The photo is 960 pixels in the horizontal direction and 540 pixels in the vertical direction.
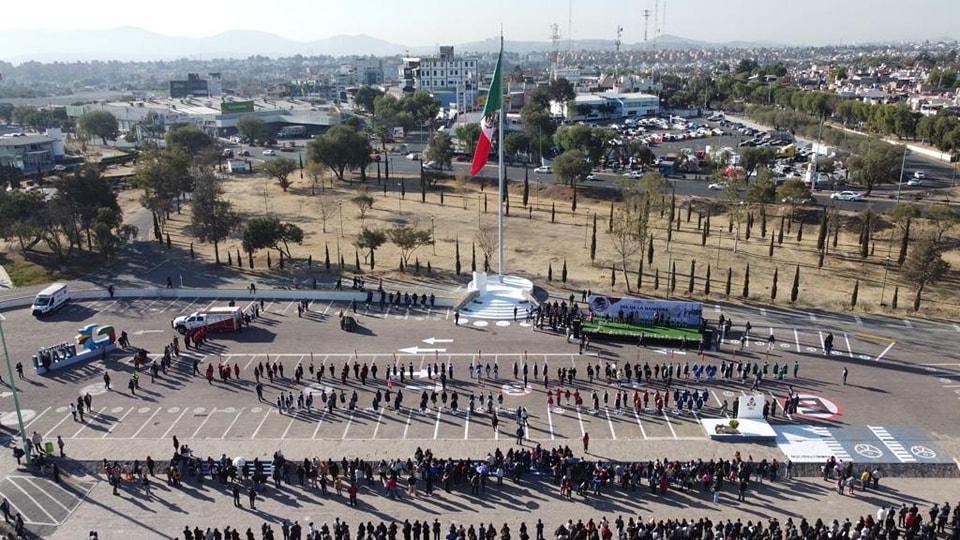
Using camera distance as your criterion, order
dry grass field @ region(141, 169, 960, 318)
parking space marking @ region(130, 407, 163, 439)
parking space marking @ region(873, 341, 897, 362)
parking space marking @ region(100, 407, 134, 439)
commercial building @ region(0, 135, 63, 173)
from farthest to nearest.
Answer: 1. commercial building @ region(0, 135, 63, 173)
2. dry grass field @ region(141, 169, 960, 318)
3. parking space marking @ region(873, 341, 897, 362)
4. parking space marking @ region(100, 407, 134, 439)
5. parking space marking @ region(130, 407, 163, 439)

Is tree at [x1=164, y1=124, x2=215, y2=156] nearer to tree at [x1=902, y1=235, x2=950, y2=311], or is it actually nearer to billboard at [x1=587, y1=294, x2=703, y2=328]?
billboard at [x1=587, y1=294, x2=703, y2=328]

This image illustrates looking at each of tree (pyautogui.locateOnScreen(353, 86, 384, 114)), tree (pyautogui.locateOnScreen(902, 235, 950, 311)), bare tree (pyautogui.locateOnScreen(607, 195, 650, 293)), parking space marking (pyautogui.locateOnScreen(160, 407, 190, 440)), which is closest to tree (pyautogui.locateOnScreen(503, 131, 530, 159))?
bare tree (pyautogui.locateOnScreen(607, 195, 650, 293))

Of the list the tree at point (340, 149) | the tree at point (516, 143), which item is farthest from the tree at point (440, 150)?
the tree at point (516, 143)

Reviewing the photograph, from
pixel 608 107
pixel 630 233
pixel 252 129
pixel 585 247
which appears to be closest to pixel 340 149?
pixel 585 247

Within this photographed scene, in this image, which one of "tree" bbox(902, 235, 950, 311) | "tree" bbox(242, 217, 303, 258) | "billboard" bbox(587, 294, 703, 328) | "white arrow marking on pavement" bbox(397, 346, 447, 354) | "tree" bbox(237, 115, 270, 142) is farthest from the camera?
"tree" bbox(237, 115, 270, 142)

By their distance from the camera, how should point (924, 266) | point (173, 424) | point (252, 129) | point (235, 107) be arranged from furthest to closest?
point (235, 107)
point (252, 129)
point (924, 266)
point (173, 424)

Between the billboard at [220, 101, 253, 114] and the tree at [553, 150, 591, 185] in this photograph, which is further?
the billboard at [220, 101, 253, 114]

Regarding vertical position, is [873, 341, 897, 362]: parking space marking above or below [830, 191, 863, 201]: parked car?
below

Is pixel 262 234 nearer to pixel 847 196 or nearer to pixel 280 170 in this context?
pixel 280 170
